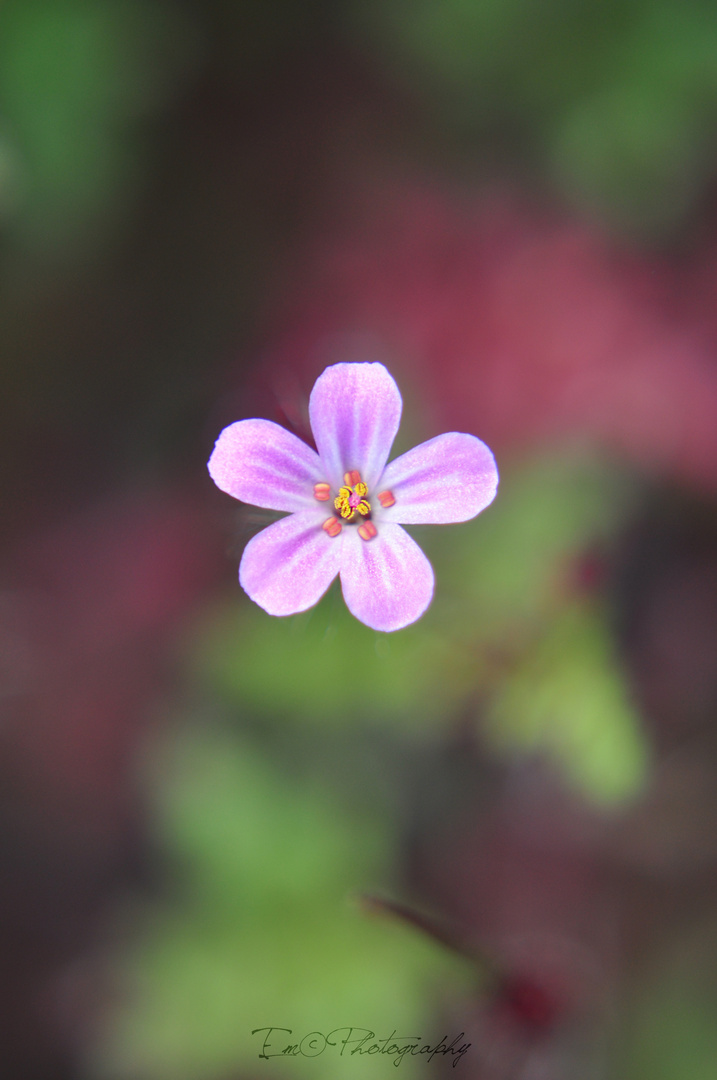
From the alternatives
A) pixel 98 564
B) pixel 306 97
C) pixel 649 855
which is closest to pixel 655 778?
pixel 649 855

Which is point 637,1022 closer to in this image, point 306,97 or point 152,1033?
point 152,1033

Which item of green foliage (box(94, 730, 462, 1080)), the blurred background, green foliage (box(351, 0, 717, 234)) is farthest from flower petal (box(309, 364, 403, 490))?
green foliage (box(351, 0, 717, 234))

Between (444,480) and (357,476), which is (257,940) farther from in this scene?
(444,480)

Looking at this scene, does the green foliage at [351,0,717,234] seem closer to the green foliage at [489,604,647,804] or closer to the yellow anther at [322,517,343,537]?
the green foliage at [489,604,647,804]

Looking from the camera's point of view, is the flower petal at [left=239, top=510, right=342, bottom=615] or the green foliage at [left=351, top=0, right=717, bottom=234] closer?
the flower petal at [left=239, top=510, right=342, bottom=615]

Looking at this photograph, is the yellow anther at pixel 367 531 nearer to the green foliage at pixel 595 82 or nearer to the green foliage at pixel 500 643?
the green foliage at pixel 500 643

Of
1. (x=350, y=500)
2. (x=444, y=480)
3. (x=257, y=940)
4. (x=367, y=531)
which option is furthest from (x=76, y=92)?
(x=257, y=940)

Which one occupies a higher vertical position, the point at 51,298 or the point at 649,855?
the point at 51,298
